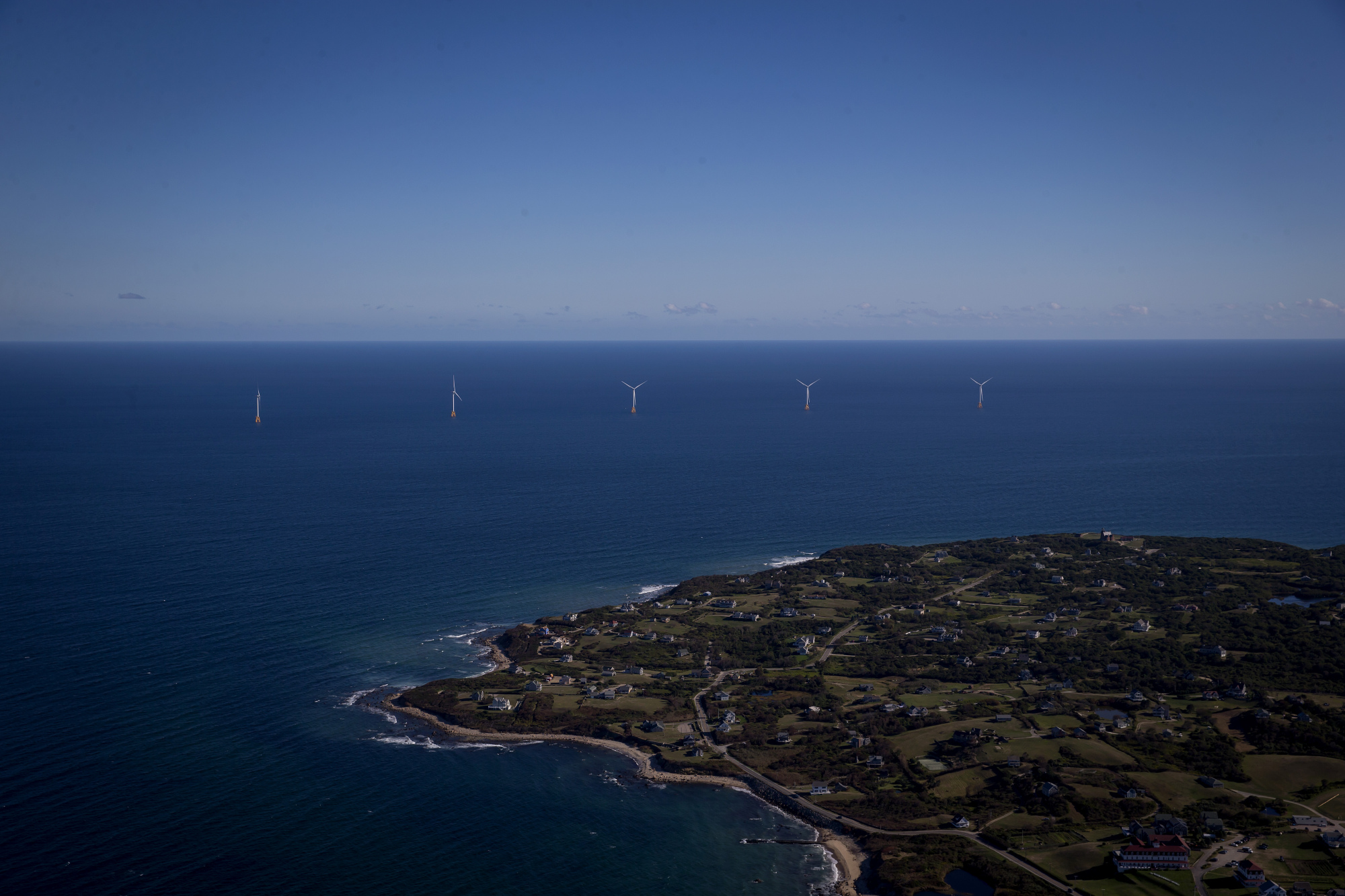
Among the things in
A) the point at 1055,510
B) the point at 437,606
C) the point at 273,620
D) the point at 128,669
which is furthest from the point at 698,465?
the point at 128,669

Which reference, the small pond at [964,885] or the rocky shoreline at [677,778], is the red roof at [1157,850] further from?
the rocky shoreline at [677,778]

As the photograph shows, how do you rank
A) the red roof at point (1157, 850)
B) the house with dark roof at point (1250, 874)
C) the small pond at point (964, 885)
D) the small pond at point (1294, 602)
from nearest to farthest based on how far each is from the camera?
the house with dark roof at point (1250, 874)
the small pond at point (964, 885)
the red roof at point (1157, 850)
the small pond at point (1294, 602)

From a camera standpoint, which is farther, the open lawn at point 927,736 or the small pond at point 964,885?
the open lawn at point 927,736

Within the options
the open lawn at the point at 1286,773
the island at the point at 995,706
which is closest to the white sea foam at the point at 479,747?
the island at the point at 995,706

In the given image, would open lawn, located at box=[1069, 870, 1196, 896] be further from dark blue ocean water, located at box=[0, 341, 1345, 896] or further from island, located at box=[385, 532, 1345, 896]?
dark blue ocean water, located at box=[0, 341, 1345, 896]

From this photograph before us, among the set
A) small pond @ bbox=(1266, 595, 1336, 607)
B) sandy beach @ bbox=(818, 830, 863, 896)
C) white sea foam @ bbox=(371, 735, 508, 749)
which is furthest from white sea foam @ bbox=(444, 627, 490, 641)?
small pond @ bbox=(1266, 595, 1336, 607)

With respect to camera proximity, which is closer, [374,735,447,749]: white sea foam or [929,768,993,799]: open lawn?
[929,768,993,799]: open lawn
